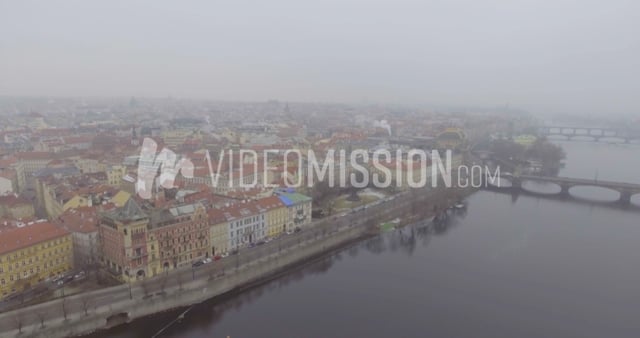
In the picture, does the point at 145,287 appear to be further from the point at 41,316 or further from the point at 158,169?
the point at 158,169

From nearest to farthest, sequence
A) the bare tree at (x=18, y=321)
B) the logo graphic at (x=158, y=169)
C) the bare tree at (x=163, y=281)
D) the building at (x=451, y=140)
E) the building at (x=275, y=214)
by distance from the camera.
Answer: the bare tree at (x=18, y=321) → the bare tree at (x=163, y=281) → the building at (x=275, y=214) → the logo graphic at (x=158, y=169) → the building at (x=451, y=140)

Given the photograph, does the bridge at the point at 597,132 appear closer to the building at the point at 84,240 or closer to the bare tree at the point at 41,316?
the building at the point at 84,240

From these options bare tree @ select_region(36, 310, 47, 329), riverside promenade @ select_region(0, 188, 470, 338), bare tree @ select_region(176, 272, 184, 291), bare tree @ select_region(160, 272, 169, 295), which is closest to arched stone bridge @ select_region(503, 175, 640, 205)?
riverside promenade @ select_region(0, 188, 470, 338)

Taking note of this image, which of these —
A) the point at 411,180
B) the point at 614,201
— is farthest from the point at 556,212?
the point at 411,180

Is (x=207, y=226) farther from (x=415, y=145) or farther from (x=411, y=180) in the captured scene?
(x=415, y=145)

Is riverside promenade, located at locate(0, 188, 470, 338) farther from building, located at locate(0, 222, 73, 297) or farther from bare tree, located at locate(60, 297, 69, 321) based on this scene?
building, located at locate(0, 222, 73, 297)

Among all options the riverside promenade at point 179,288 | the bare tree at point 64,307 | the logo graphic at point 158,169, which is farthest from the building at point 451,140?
the bare tree at point 64,307
